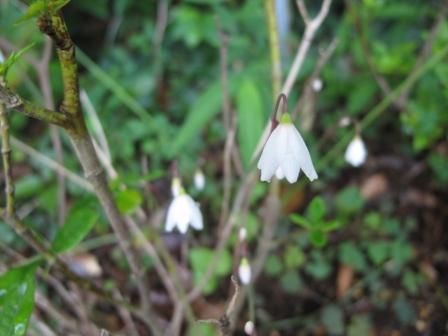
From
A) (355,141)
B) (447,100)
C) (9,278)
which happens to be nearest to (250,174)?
(355,141)

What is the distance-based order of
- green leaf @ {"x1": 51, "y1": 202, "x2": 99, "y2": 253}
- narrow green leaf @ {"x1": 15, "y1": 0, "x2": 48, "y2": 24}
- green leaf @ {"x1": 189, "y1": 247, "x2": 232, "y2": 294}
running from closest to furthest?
narrow green leaf @ {"x1": 15, "y1": 0, "x2": 48, "y2": 24} < green leaf @ {"x1": 51, "y1": 202, "x2": 99, "y2": 253} < green leaf @ {"x1": 189, "y1": 247, "x2": 232, "y2": 294}

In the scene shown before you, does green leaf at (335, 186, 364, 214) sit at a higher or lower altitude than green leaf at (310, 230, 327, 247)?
higher

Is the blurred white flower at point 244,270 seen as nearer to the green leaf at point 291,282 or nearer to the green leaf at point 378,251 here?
the green leaf at point 291,282

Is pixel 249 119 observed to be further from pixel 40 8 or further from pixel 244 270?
pixel 40 8

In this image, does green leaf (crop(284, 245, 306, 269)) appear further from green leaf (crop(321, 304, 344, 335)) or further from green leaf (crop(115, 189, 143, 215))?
green leaf (crop(115, 189, 143, 215))

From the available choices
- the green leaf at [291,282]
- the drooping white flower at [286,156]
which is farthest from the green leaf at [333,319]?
the drooping white flower at [286,156]

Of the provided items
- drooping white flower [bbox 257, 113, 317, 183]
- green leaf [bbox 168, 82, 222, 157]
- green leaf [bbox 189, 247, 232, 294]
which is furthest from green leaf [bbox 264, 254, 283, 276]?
drooping white flower [bbox 257, 113, 317, 183]

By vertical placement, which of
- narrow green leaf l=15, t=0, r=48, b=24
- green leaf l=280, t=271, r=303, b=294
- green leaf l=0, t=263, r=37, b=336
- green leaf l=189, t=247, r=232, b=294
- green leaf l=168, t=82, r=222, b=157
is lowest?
green leaf l=0, t=263, r=37, b=336

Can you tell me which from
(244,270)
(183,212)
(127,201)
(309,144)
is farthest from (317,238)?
(309,144)
